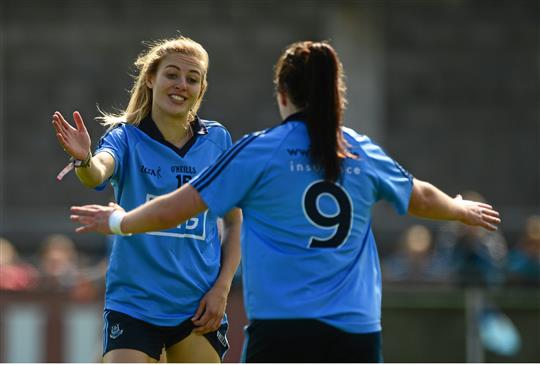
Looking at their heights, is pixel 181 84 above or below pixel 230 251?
above

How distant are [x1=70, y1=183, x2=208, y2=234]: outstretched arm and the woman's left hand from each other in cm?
111

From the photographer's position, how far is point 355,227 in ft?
15.0

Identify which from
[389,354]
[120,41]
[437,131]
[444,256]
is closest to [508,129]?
[437,131]

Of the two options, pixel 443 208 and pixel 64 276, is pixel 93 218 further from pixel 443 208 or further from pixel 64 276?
pixel 64 276

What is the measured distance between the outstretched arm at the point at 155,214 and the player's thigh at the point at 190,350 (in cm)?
117

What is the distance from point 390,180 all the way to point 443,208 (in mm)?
329

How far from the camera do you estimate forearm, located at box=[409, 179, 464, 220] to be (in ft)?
15.9

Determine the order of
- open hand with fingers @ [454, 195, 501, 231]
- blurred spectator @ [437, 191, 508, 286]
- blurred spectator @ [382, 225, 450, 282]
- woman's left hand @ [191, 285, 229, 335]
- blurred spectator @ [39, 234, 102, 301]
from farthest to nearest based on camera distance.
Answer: blurred spectator @ [382, 225, 450, 282] < blurred spectator @ [39, 234, 102, 301] < blurred spectator @ [437, 191, 508, 286] < woman's left hand @ [191, 285, 229, 335] < open hand with fingers @ [454, 195, 501, 231]

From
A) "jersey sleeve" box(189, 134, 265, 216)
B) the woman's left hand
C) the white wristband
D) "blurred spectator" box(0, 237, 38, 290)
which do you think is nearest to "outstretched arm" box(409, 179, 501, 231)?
"jersey sleeve" box(189, 134, 265, 216)

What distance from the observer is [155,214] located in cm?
464

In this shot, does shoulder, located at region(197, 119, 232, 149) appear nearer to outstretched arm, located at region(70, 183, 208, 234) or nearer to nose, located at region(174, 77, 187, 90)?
nose, located at region(174, 77, 187, 90)

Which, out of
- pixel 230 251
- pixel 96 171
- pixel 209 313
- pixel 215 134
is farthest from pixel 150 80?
pixel 209 313

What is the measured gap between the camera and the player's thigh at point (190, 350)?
18.9 ft

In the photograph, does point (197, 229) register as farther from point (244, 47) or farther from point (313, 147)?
point (244, 47)
